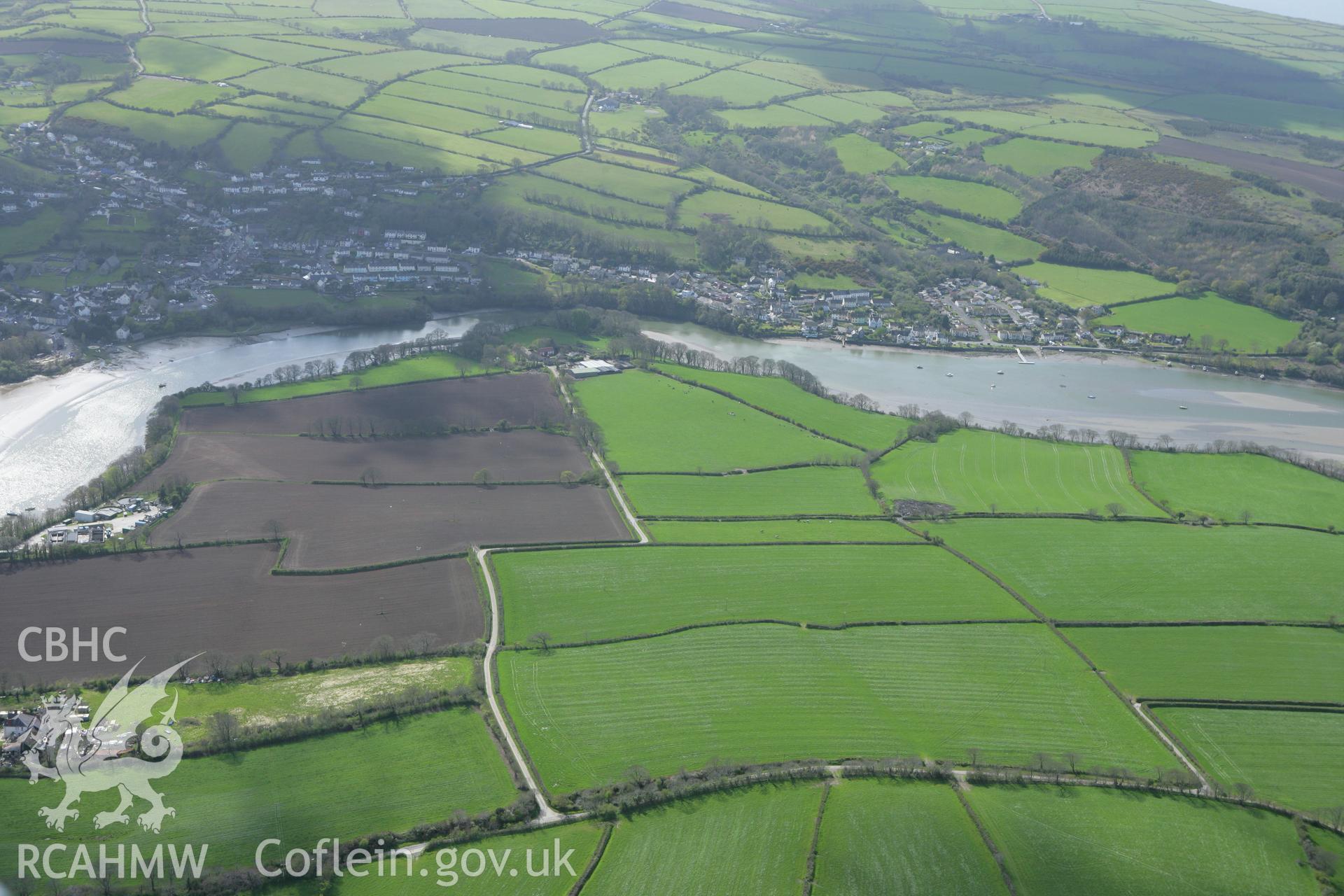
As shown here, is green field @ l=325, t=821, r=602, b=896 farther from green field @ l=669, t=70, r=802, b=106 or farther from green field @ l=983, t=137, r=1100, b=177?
green field @ l=669, t=70, r=802, b=106

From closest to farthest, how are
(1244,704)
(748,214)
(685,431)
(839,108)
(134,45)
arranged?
(1244,704)
(685,431)
(748,214)
(134,45)
(839,108)

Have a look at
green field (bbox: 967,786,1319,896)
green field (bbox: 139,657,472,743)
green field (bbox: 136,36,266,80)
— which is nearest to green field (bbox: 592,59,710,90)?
green field (bbox: 136,36,266,80)

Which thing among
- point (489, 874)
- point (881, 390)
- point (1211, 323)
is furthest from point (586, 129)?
point (489, 874)

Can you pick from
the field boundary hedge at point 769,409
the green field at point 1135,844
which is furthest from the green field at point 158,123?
the green field at point 1135,844

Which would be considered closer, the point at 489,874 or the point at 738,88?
the point at 489,874

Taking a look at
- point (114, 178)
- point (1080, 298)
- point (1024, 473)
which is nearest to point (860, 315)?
point (1080, 298)

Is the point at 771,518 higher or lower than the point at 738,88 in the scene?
lower

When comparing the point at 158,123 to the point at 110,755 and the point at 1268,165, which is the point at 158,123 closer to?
the point at 110,755

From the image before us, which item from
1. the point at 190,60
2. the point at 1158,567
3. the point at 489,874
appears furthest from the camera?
the point at 190,60
